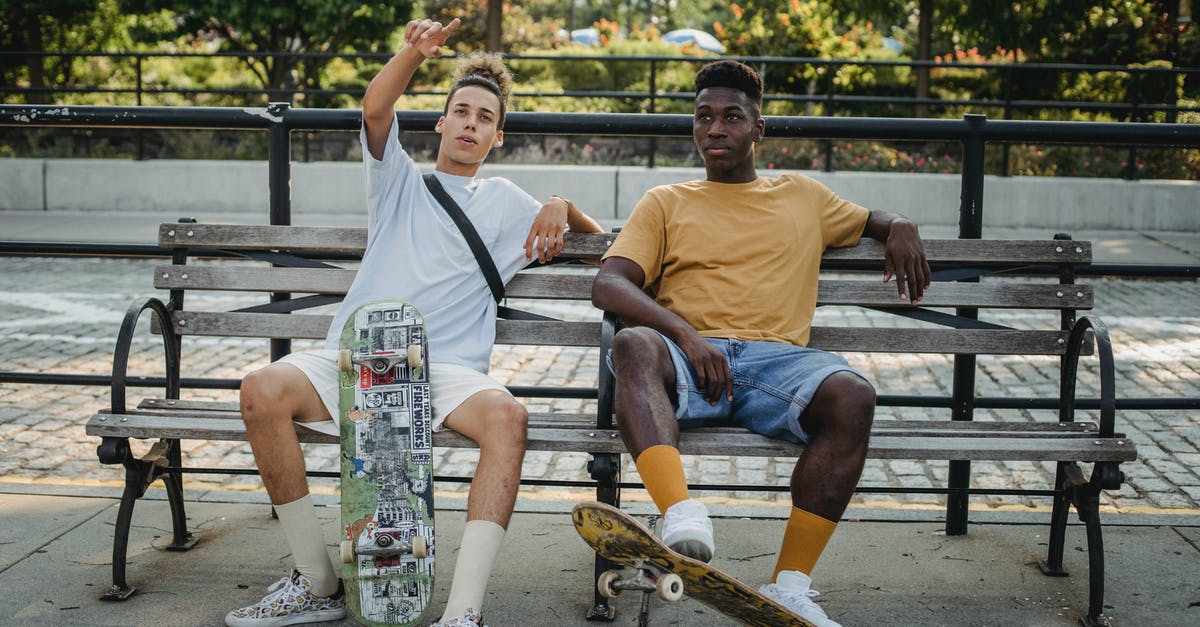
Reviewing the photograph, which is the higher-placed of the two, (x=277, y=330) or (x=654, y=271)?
(x=654, y=271)

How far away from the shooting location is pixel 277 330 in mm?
3809

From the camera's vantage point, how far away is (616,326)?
3479 millimetres

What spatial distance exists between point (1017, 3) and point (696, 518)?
14.6m

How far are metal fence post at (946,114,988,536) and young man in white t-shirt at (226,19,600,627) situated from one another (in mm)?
1281

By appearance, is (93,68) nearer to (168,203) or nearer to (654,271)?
(168,203)

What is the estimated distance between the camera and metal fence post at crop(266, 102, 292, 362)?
4039mm

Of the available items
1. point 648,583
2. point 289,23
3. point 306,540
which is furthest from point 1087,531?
point 289,23

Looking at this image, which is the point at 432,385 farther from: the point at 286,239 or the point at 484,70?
the point at 484,70

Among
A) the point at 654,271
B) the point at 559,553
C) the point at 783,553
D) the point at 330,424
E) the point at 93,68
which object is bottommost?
the point at 559,553

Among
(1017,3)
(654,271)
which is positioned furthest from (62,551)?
(1017,3)

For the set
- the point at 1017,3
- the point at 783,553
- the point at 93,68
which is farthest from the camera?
the point at 93,68

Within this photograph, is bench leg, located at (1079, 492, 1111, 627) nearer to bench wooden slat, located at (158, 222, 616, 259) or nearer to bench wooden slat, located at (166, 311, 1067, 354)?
bench wooden slat, located at (166, 311, 1067, 354)

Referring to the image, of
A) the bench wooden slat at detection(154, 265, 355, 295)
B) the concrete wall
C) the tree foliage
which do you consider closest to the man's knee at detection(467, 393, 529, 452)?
the bench wooden slat at detection(154, 265, 355, 295)

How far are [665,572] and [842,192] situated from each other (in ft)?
34.3
